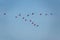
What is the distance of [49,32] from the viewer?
1333 millimetres

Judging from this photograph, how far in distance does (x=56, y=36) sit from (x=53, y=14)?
221 mm

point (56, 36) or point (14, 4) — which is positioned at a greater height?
point (14, 4)

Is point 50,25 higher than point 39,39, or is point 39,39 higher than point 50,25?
point 50,25

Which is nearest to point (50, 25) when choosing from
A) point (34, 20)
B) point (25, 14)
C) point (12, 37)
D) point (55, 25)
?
point (55, 25)

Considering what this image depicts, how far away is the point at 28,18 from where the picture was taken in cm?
135

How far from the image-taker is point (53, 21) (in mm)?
1332

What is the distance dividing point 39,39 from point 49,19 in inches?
8.8

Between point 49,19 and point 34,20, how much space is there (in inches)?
5.9

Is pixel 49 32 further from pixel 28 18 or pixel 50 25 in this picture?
pixel 28 18

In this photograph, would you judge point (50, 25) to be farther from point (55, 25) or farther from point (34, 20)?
point (34, 20)

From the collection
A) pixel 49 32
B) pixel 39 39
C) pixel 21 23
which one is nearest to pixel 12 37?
pixel 21 23

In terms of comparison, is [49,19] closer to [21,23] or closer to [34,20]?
[34,20]

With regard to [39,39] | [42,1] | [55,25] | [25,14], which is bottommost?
[39,39]

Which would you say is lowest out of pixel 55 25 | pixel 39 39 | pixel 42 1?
pixel 39 39
